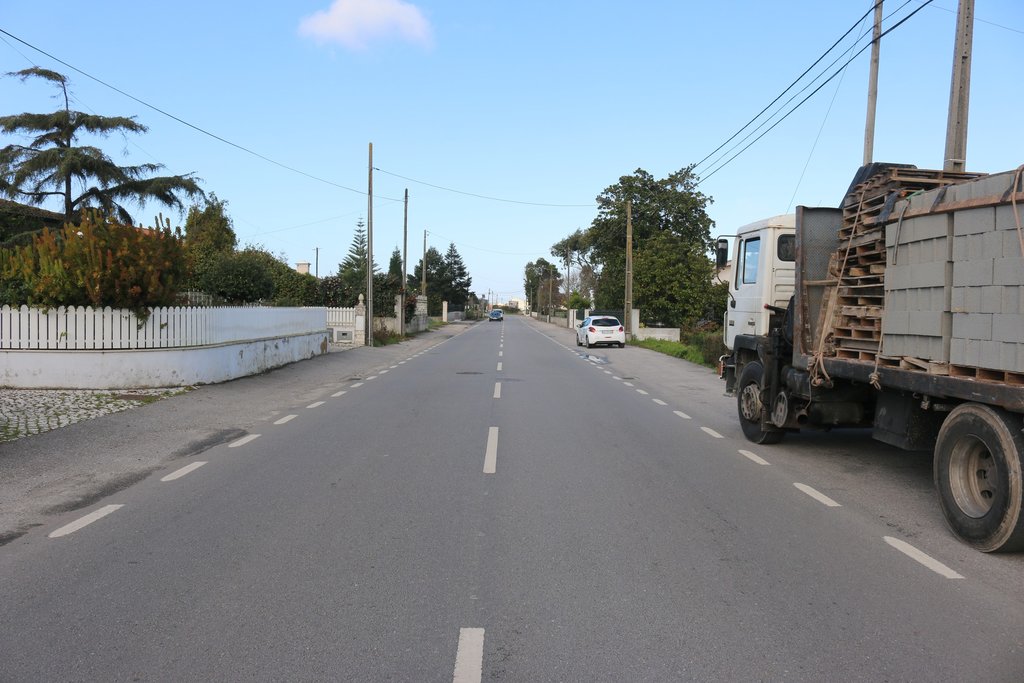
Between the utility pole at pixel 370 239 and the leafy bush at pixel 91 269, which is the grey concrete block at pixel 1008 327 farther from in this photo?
the utility pole at pixel 370 239

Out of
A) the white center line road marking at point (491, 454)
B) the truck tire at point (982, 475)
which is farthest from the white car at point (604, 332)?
the truck tire at point (982, 475)

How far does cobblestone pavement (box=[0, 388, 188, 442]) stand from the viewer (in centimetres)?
1063

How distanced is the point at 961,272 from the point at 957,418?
108cm

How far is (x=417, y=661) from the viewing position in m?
3.80

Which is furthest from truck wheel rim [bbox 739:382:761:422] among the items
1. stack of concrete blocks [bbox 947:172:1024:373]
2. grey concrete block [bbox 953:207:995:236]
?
grey concrete block [bbox 953:207:995:236]

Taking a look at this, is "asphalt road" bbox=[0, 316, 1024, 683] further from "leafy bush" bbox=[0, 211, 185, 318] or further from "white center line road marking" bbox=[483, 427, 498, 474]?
"leafy bush" bbox=[0, 211, 185, 318]

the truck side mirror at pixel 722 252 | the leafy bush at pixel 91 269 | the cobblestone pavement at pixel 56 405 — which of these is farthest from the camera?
the leafy bush at pixel 91 269

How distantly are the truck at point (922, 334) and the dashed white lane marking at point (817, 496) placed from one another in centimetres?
73

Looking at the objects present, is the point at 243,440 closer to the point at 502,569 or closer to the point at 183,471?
the point at 183,471

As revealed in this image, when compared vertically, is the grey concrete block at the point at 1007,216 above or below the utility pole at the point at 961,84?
below

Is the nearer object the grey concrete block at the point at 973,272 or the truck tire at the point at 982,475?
the truck tire at the point at 982,475

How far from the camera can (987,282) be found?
542cm

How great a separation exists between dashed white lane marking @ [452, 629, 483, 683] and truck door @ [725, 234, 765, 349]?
721 cm

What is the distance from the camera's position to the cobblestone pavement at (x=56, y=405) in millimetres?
10629
